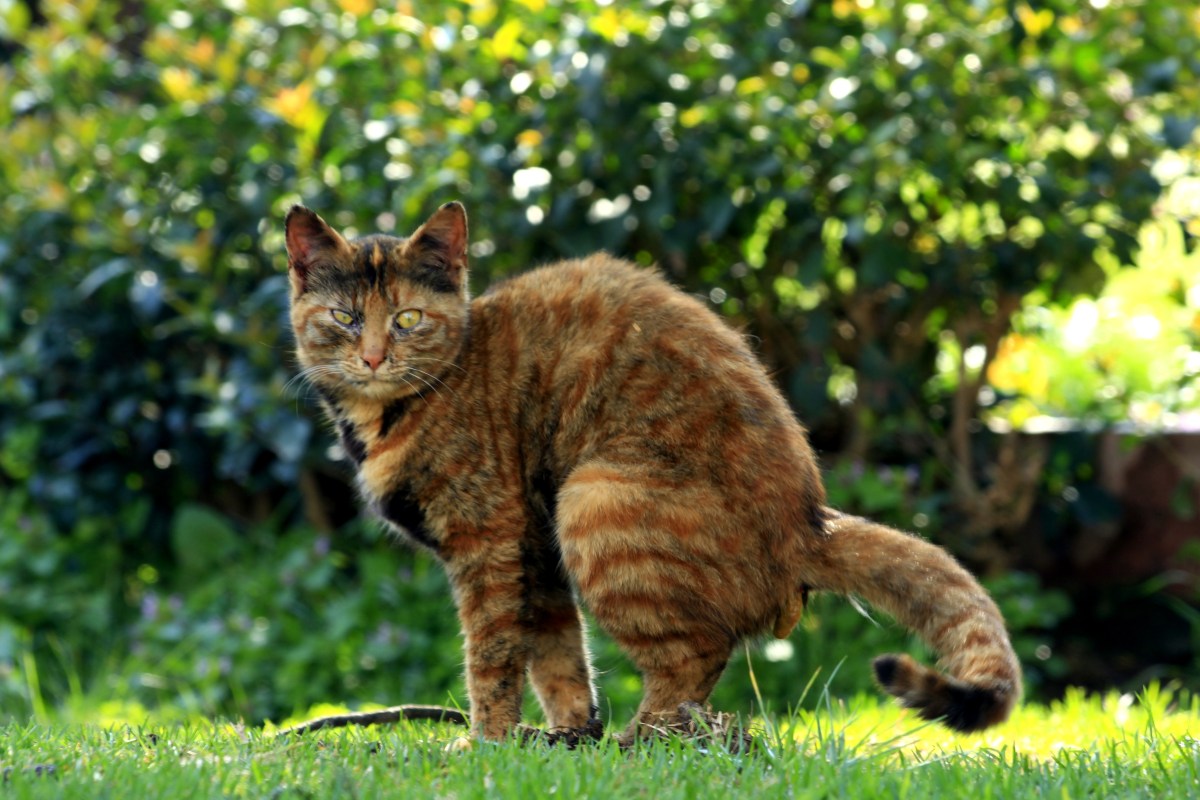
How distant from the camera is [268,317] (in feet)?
18.7

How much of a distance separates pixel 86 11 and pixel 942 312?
4357 millimetres

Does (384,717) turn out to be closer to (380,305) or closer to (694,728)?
(694,728)

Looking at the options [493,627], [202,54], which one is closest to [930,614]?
[493,627]

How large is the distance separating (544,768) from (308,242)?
178cm

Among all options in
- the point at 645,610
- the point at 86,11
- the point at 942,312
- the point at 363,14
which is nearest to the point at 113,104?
the point at 86,11

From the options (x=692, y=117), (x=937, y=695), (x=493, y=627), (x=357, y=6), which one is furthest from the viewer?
(x=357, y=6)

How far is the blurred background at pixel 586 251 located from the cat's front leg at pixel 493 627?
188 cm

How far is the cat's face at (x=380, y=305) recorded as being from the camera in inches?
143

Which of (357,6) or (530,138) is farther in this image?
(357,6)

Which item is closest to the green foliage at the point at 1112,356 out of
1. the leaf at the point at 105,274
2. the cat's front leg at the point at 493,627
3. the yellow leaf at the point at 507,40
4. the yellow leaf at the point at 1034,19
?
the yellow leaf at the point at 1034,19

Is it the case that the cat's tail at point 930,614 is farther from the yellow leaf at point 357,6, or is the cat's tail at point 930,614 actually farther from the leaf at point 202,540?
the leaf at point 202,540

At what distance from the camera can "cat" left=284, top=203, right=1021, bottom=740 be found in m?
3.14

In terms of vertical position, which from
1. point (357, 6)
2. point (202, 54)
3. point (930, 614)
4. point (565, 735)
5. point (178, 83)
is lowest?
point (565, 735)

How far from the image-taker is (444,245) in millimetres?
3771
